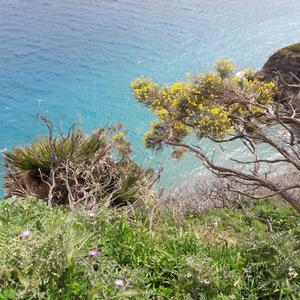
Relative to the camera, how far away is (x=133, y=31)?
30.5 meters

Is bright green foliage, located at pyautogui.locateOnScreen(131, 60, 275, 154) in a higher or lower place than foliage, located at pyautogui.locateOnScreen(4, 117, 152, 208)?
lower

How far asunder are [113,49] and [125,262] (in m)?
24.6

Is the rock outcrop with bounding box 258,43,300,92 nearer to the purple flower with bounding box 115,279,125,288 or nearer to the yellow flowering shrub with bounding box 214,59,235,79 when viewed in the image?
the yellow flowering shrub with bounding box 214,59,235,79

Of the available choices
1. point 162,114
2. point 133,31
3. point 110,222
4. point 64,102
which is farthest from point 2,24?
point 110,222

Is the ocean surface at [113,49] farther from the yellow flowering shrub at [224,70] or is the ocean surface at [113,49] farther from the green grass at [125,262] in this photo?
the green grass at [125,262]

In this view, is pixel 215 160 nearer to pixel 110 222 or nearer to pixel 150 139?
pixel 150 139

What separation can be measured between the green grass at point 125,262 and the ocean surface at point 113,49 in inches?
429

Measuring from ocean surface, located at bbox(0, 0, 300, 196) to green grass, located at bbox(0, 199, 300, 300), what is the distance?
10891 mm

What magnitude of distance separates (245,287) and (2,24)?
3052cm

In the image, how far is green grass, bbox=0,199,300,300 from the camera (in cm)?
326

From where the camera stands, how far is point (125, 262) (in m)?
4.16

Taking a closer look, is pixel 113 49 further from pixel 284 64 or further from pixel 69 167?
pixel 69 167

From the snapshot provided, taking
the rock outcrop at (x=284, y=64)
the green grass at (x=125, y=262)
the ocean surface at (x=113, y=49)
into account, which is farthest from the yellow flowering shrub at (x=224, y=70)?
the green grass at (x=125, y=262)

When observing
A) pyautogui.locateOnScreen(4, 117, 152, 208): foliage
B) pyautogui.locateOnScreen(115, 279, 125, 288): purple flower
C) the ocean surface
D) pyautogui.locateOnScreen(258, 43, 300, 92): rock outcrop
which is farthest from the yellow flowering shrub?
pyautogui.locateOnScreen(115, 279, 125, 288): purple flower
